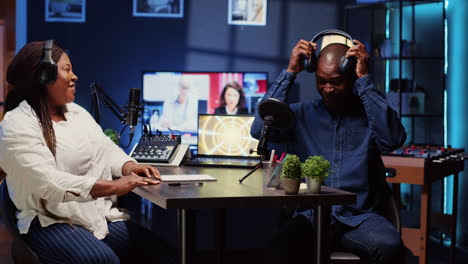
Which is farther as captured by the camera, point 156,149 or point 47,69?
point 156,149

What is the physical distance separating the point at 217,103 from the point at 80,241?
3.21 m

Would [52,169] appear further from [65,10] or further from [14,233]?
[65,10]

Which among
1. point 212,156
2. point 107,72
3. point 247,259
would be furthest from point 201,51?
point 212,156

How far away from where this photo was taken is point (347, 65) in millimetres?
2678

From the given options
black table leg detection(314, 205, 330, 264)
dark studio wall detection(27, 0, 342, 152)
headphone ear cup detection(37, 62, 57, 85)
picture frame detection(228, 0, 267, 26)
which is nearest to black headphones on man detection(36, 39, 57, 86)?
headphone ear cup detection(37, 62, 57, 85)

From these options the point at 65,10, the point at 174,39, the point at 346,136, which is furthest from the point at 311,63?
the point at 65,10

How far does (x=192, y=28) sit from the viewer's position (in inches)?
219

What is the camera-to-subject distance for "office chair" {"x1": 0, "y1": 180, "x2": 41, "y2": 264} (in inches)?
85.0

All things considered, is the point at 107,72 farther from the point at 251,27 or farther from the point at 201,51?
the point at 251,27

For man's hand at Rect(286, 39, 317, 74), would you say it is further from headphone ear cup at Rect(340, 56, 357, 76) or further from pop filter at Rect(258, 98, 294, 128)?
pop filter at Rect(258, 98, 294, 128)

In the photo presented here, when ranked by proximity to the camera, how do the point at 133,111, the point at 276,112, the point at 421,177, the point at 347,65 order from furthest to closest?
the point at 421,177
the point at 133,111
the point at 347,65
the point at 276,112

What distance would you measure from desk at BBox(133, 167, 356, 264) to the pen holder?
0.11 ft

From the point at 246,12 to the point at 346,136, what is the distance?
3038 millimetres

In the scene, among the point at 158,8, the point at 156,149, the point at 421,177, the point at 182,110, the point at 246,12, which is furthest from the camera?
the point at 246,12
